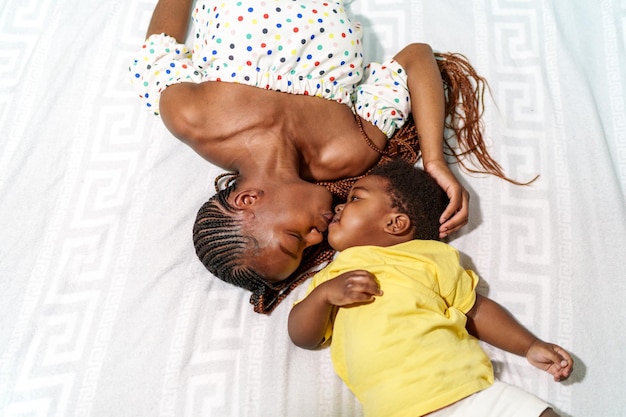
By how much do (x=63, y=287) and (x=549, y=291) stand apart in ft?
3.73

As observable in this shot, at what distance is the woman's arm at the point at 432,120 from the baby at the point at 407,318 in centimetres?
4

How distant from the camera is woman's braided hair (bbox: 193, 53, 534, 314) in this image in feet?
4.10

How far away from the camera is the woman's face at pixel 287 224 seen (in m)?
1.24

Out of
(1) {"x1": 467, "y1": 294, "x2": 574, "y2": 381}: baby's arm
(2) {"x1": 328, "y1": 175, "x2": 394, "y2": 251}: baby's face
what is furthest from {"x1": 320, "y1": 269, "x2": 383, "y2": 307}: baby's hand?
(1) {"x1": 467, "y1": 294, "x2": 574, "y2": 381}: baby's arm

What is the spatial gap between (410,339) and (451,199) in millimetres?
375

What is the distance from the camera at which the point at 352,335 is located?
1.17 m

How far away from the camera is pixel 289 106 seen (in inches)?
56.7

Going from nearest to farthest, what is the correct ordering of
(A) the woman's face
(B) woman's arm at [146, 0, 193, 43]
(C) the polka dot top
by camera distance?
1. (A) the woman's face
2. (C) the polka dot top
3. (B) woman's arm at [146, 0, 193, 43]

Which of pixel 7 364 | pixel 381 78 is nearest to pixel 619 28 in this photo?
pixel 381 78

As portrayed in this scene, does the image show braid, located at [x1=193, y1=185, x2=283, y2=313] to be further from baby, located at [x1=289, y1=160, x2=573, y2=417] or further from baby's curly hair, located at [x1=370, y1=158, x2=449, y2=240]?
baby's curly hair, located at [x1=370, y1=158, x2=449, y2=240]

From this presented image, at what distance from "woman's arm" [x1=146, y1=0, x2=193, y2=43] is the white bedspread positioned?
4.9 inches

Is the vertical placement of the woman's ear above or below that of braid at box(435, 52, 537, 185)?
below

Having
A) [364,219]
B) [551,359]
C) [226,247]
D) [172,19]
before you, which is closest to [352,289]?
[364,219]

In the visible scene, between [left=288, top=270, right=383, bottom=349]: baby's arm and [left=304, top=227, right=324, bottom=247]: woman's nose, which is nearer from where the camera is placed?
[left=288, top=270, right=383, bottom=349]: baby's arm
